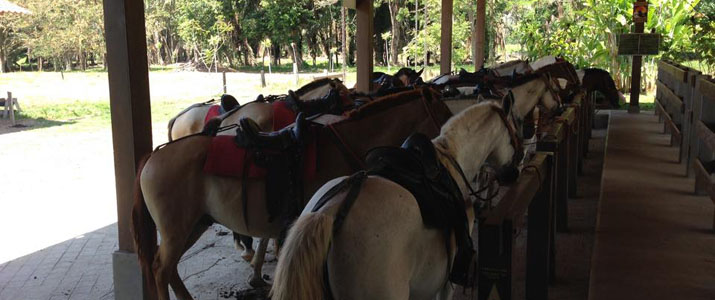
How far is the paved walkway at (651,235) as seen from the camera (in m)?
3.56

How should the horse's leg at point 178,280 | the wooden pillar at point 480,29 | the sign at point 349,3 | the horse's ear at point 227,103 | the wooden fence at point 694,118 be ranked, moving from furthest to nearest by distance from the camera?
the wooden pillar at point 480,29
the sign at point 349,3
the horse's ear at point 227,103
the wooden fence at point 694,118
the horse's leg at point 178,280

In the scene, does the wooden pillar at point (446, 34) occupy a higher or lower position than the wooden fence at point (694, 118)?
higher

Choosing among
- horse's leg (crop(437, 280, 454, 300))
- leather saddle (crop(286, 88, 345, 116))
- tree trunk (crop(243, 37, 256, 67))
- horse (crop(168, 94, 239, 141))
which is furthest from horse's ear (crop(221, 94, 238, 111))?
tree trunk (crop(243, 37, 256, 67))

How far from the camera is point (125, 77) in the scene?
11.8 feet

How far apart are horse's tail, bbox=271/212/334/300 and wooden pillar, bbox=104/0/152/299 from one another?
2.11m

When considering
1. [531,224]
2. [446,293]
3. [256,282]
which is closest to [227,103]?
[256,282]

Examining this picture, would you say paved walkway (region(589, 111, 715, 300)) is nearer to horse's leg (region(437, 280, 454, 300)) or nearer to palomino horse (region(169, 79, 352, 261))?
horse's leg (region(437, 280, 454, 300))

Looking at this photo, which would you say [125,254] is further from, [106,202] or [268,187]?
[106,202]

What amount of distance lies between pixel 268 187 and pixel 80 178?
6.91 m

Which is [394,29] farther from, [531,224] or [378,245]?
[378,245]

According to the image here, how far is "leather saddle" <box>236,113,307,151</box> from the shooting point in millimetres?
3553

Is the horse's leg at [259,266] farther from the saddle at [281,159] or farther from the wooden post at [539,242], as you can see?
the wooden post at [539,242]

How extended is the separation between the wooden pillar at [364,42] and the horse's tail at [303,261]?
548 cm

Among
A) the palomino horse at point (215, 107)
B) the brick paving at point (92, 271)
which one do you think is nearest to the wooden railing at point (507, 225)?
the brick paving at point (92, 271)
